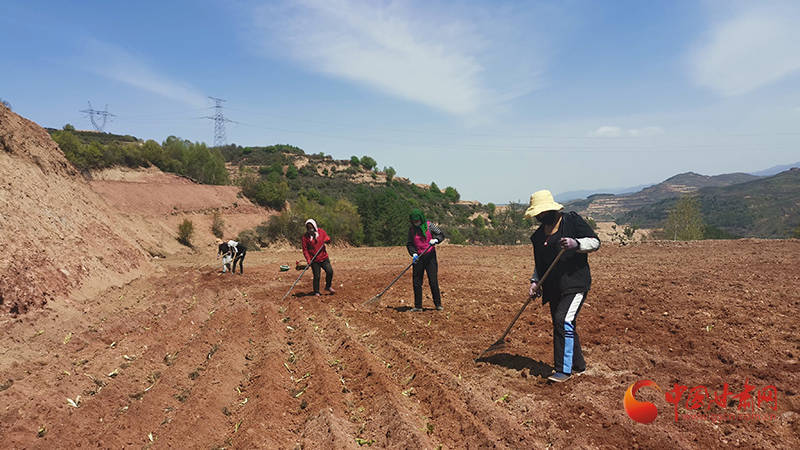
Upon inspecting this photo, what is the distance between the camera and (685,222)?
115ft

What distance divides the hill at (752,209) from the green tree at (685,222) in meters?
28.6

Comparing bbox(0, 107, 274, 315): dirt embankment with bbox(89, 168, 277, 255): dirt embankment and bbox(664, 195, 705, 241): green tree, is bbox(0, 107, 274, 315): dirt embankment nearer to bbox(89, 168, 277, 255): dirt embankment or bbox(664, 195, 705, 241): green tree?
bbox(89, 168, 277, 255): dirt embankment

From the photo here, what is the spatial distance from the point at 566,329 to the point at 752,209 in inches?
4283

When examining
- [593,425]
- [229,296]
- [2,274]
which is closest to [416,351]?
[593,425]

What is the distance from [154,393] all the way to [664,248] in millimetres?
19171

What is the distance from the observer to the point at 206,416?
416cm

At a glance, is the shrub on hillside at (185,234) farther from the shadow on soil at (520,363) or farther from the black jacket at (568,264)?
the black jacket at (568,264)

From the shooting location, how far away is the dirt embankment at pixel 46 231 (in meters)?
7.83

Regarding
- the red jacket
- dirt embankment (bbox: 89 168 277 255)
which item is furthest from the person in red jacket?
dirt embankment (bbox: 89 168 277 255)

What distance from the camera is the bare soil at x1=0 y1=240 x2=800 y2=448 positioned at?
3.70m

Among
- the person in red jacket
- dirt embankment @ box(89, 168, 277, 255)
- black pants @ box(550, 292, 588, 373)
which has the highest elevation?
dirt embankment @ box(89, 168, 277, 255)

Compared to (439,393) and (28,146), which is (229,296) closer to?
(439,393)

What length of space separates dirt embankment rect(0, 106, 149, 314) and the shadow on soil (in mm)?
8083

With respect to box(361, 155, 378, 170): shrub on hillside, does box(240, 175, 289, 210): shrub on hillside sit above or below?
below
